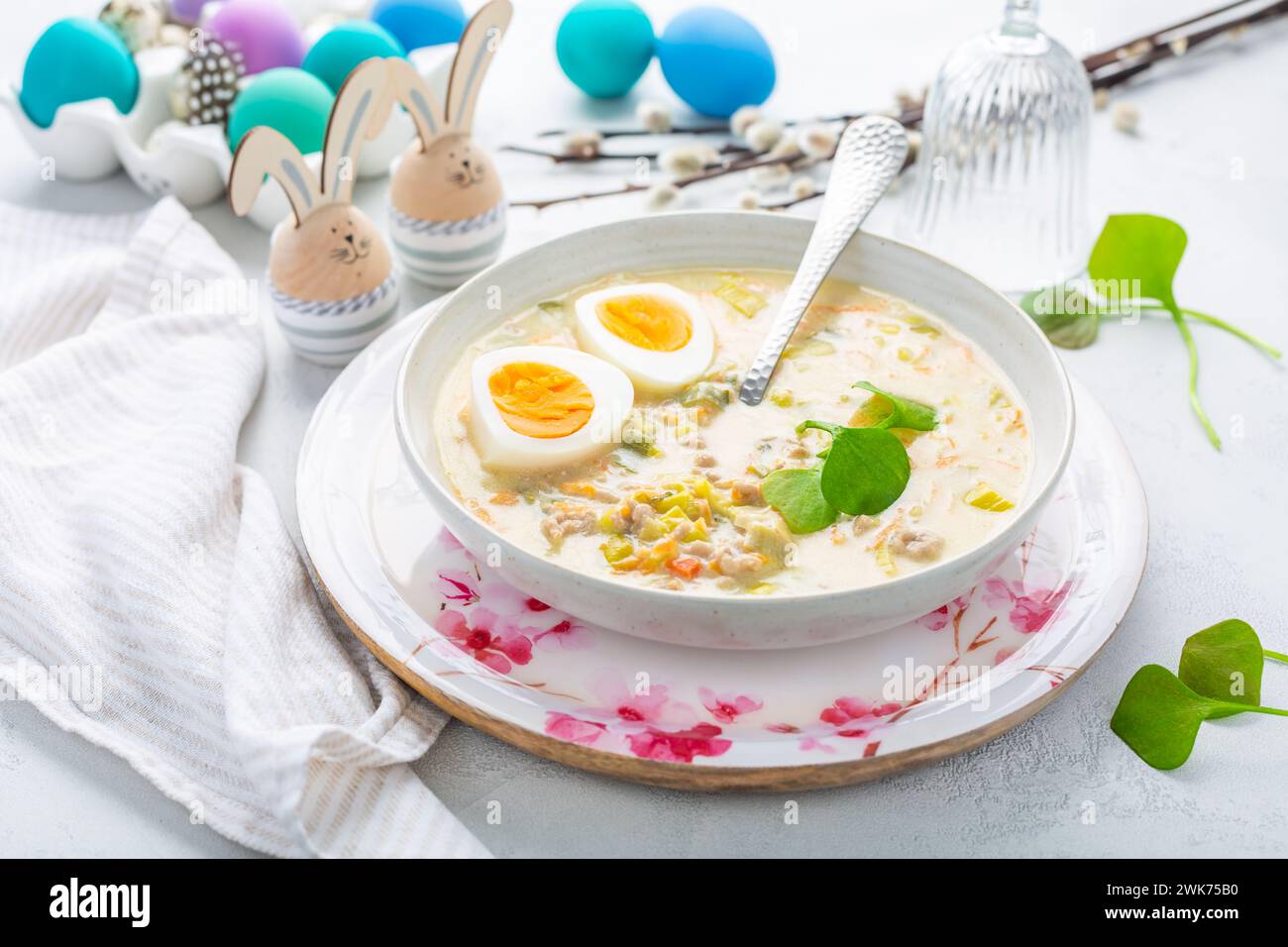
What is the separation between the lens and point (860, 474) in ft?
5.63

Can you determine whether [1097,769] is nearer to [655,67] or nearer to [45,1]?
[655,67]

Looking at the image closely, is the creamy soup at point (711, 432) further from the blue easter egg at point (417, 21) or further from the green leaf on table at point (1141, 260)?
the blue easter egg at point (417, 21)

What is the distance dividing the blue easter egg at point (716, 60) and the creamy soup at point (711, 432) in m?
0.92

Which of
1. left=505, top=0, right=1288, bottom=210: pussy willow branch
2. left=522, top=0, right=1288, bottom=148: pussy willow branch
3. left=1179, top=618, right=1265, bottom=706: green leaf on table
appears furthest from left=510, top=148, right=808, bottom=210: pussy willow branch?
left=1179, top=618, right=1265, bottom=706: green leaf on table

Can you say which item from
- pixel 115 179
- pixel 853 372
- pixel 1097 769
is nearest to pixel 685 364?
pixel 853 372

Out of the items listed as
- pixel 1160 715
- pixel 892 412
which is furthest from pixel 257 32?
pixel 1160 715

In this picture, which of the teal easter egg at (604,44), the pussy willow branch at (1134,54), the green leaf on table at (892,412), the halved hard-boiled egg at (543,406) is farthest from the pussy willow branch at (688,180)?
the green leaf on table at (892,412)

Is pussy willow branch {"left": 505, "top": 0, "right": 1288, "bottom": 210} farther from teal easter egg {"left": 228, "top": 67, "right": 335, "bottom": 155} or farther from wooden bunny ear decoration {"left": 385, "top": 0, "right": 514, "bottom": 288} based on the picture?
teal easter egg {"left": 228, "top": 67, "right": 335, "bottom": 155}

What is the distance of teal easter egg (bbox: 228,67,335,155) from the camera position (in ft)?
8.54

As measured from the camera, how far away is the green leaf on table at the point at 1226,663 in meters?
1.64

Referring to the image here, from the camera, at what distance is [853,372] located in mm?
2020

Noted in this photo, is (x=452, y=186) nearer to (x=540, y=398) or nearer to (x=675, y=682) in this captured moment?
(x=540, y=398)

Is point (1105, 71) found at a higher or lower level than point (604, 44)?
higher

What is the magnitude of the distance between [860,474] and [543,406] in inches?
19.6
